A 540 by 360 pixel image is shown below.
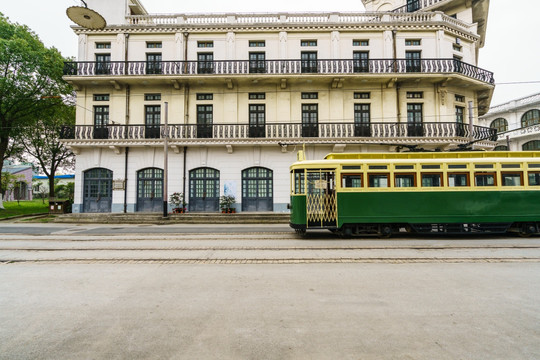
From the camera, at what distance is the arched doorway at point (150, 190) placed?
64.1 feet

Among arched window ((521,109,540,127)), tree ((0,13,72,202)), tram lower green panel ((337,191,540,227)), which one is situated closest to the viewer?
tram lower green panel ((337,191,540,227))

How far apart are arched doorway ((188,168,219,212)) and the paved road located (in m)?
11.3

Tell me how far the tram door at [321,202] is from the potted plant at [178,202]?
1105 centimetres

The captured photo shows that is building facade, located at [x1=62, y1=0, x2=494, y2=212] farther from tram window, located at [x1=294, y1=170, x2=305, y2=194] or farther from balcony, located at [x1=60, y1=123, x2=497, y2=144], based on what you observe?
tram window, located at [x1=294, y1=170, x2=305, y2=194]

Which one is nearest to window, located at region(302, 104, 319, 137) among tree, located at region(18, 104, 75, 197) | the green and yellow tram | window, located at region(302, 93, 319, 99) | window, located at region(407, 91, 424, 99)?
window, located at region(302, 93, 319, 99)

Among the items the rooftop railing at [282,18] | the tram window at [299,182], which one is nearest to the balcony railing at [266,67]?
the rooftop railing at [282,18]

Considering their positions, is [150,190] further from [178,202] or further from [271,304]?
[271,304]

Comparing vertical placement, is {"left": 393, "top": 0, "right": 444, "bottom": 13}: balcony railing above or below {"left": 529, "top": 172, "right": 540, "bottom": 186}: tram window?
above

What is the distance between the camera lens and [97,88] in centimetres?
2012

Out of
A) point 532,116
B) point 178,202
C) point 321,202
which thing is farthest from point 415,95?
point 532,116

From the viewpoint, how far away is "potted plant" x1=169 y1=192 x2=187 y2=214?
1864 cm

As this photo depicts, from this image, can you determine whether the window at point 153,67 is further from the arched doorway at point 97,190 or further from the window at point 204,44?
the arched doorway at point 97,190

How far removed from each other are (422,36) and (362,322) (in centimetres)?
2247

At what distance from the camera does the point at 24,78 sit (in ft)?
70.0
